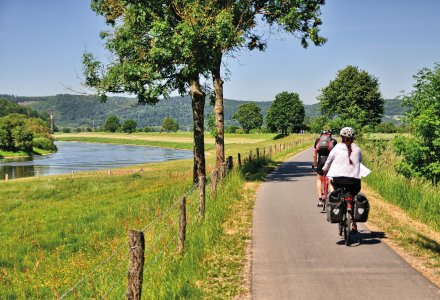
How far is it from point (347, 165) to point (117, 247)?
6801 mm

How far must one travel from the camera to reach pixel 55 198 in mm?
25984

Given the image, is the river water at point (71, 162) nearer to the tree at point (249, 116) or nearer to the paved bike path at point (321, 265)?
the paved bike path at point (321, 265)

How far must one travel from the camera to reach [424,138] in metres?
20.8

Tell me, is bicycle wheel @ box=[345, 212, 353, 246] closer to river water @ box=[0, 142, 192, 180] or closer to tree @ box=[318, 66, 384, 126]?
river water @ box=[0, 142, 192, 180]

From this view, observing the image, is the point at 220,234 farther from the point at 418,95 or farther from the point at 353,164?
the point at 418,95

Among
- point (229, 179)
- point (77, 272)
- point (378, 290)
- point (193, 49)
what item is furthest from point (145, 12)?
point (378, 290)

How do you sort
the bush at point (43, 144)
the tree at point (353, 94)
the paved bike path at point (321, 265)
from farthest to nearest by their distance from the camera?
the bush at point (43, 144) → the tree at point (353, 94) → the paved bike path at point (321, 265)

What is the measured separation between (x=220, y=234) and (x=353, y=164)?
10.4ft

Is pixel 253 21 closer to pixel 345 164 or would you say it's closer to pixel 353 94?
pixel 345 164

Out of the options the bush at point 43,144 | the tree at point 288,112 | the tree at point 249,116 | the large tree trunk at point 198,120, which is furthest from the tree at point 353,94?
the tree at point 249,116

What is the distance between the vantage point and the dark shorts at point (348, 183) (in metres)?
8.16

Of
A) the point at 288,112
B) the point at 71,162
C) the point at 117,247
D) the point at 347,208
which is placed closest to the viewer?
the point at 347,208

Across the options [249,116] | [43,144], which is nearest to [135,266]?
[43,144]

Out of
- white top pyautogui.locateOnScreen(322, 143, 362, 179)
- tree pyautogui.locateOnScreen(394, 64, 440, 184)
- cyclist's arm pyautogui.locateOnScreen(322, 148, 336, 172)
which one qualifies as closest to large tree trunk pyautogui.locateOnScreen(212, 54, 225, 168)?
tree pyautogui.locateOnScreen(394, 64, 440, 184)
